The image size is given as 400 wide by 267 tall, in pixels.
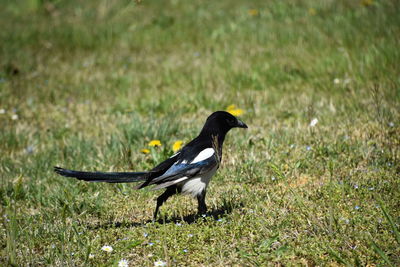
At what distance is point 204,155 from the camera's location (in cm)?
353

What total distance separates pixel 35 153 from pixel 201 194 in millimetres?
2620

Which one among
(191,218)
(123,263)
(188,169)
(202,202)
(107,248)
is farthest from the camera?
(191,218)

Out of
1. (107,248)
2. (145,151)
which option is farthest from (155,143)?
(107,248)

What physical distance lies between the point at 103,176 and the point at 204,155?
2.34 feet

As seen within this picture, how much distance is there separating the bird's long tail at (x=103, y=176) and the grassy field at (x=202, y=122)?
7.1 inches

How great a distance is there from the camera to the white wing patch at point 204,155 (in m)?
3.49

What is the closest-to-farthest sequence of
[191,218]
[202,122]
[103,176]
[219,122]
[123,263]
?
[123,263], [103,176], [191,218], [219,122], [202,122]

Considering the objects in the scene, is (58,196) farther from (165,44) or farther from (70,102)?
(165,44)

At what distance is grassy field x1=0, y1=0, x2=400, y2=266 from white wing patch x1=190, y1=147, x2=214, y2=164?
418 mm

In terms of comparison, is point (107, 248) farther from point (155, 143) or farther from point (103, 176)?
point (155, 143)

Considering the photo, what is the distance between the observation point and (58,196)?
4.14 meters

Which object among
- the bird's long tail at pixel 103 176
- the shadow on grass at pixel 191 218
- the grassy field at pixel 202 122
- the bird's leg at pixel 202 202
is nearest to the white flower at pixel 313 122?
the grassy field at pixel 202 122

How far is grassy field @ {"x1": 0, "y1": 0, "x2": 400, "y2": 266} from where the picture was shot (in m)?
3.15

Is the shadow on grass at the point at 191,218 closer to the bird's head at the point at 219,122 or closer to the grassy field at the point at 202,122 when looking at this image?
the grassy field at the point at 202,122
